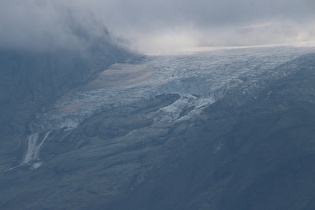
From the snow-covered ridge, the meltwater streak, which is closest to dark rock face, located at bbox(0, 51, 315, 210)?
the meltwater streak

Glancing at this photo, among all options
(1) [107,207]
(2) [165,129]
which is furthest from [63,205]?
(2) [165,129]

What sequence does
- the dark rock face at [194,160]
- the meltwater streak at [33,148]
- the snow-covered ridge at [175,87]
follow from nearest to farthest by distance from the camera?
the dark rock face at [194,160] → the meltwater streak at [33,148] → the snow-covered ridge at [175,87]

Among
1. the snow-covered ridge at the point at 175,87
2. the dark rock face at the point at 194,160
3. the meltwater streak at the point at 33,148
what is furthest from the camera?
the snow-covered ridge at the point at 175,87

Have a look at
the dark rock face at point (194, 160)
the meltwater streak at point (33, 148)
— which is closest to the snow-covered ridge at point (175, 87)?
the meltwater streak at point (33, 148)

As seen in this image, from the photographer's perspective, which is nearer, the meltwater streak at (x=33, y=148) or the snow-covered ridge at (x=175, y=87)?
the meltwater streak at (x=33, y=148)

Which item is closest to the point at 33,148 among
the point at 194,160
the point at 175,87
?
the point at 175,87

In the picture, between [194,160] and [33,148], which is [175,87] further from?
[33,148]

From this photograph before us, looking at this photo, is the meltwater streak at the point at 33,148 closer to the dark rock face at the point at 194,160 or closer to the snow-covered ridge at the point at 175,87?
the snow-covered ridge at the point at 175,87

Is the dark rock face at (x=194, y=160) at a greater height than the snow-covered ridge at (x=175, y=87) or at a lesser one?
lesser

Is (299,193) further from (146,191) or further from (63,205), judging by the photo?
(63,205)
